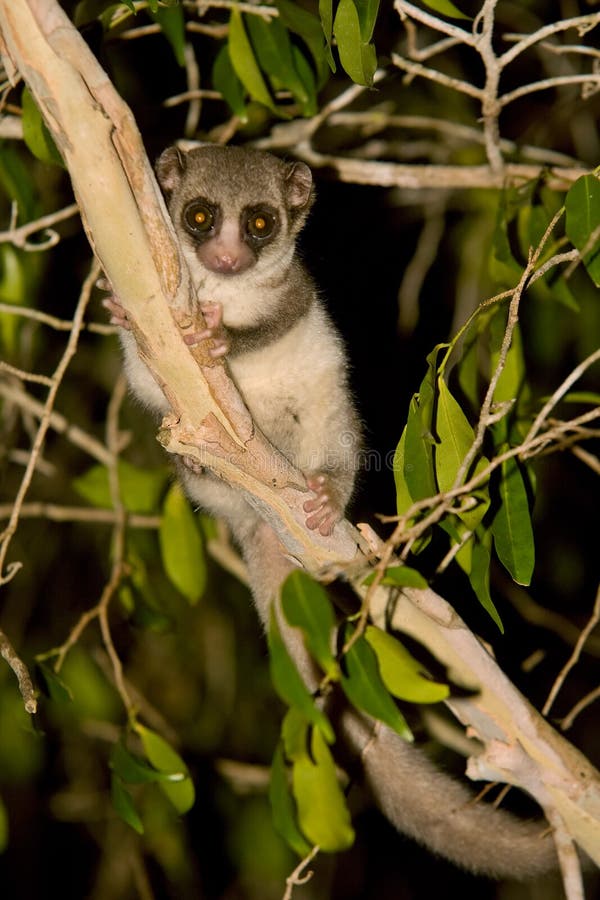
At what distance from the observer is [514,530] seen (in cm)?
209

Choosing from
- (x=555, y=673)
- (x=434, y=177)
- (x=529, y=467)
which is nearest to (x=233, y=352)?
(x=529, y=467)

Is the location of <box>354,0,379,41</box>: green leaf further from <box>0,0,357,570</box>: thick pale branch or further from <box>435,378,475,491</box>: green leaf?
<box>435,378,475,491</box>: green leaf

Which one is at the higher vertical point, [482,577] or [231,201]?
[231,201]

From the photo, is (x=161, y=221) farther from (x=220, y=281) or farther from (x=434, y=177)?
(x=434, y=177)

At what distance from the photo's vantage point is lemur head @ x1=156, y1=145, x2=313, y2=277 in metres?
2.97

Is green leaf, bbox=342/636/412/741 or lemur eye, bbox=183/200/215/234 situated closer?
green leaf, bbox=342/636/412/741

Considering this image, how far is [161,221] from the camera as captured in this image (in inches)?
74.2

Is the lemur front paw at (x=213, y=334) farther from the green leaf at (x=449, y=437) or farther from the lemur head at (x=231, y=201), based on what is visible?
the lemur head at (x=231, y=201)

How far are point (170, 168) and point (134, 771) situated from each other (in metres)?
1.79

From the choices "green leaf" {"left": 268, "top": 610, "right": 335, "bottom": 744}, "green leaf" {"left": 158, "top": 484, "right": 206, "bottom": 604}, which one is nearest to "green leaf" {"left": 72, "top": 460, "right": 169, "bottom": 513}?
"green leaf" {"left": 158, "top": 484, "right": 206, "bottom": 604}

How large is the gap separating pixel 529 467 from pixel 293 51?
4.94 feet

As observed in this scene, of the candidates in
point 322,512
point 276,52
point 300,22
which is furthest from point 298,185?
point 322,512

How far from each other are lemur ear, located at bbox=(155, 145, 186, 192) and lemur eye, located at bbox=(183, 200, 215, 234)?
0.09m

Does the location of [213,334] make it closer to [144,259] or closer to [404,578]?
[144,259]
